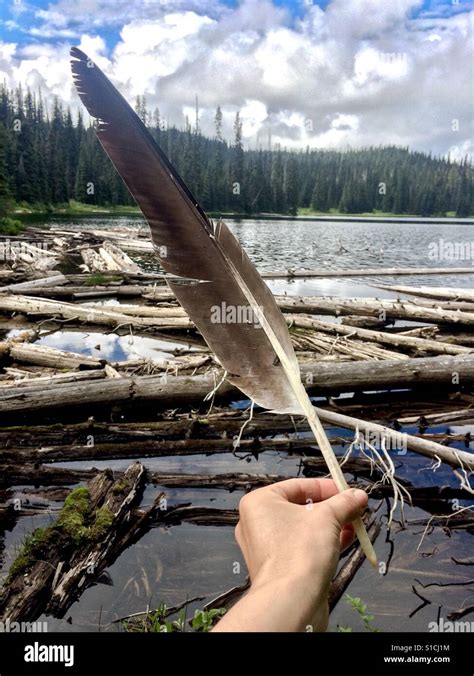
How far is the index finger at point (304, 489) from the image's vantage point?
1938mm

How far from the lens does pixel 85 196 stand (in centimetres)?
10162

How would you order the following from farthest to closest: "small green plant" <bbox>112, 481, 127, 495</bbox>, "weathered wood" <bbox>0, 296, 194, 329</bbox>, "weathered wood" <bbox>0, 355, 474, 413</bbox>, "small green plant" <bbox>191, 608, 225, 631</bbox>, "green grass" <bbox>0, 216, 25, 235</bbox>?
"green grass" <bbox>0, 216, 25, 235</bbox> < "weathered wood" <bbox>0, 296, 194, 329</bbox> < "weathered wood" <bbox>0, 355, 474, 413</bbox> < "small green plant" <bbox>112, 481, 127, 495</bbox> < "small green plant" <bbox>191, 608, 225, 631</bbox>

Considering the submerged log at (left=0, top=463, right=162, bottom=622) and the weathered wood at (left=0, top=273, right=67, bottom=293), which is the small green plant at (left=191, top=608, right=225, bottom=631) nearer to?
the submerged log at (left=0, top=463, right=162, bottom=622)

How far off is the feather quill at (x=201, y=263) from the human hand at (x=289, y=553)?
710 millimetres

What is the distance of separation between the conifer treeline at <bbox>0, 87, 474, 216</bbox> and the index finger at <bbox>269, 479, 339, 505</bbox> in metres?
36.9

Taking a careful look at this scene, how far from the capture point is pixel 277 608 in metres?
1.51

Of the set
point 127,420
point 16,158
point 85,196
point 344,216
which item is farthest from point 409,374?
point 344,216

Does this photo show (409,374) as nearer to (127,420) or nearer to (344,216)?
(127,420)

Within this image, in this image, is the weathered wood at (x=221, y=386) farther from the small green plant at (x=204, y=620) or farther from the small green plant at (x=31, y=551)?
the small green plant at (x=204, y=620)

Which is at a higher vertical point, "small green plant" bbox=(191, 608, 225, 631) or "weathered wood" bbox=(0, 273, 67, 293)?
"weathered wood" bbox=(0, 273, 67, 293)

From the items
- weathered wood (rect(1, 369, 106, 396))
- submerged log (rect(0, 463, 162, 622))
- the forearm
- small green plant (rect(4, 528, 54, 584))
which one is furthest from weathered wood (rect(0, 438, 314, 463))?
the forearm

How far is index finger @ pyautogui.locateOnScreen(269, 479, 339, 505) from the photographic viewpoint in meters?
1.94

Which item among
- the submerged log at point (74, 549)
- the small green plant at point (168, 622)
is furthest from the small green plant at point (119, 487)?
the small green plant at point (168, 622)

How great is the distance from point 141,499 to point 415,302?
46.3 feet
